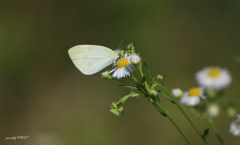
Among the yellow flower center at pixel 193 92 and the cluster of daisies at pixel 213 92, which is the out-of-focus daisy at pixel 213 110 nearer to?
the cluster of daisies at pixel 213 92

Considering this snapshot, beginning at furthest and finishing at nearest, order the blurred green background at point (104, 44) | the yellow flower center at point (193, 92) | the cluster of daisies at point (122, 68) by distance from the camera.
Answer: the blurred green background at point (104, 44) → the cluster of daisies at point (122, 68) → the yellow flower center at point (193, 92)

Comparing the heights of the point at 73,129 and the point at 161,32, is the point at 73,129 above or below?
below

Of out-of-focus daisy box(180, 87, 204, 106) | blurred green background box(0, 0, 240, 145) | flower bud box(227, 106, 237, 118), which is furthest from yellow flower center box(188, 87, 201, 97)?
blurred green background box(0, 0, 240, 145)

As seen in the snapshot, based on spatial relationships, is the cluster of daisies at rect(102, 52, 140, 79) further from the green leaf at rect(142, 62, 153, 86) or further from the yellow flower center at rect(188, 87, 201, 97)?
the yellow flower center at rect(188, 87, 201, 97)

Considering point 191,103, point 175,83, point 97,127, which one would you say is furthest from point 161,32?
point 191,103

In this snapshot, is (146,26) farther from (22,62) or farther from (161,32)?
(22,62)

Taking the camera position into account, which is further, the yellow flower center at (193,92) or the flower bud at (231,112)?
the yellow flower center at (193,92)

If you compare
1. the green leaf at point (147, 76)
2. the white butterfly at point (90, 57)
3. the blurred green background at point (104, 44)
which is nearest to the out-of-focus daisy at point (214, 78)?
the green leaf at point (147, 76)
